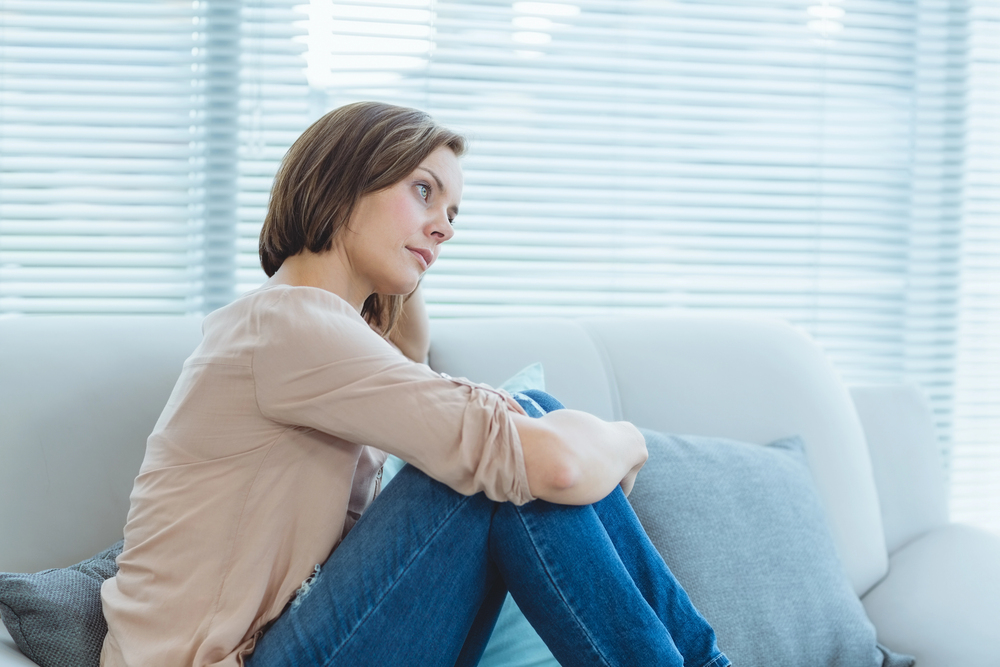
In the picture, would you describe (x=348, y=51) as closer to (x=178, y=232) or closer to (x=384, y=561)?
(x=178, y=232)

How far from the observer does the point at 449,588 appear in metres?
0.94

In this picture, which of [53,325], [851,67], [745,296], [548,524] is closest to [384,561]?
[548,524]

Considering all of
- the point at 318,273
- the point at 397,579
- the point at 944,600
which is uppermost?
the point at 318,273

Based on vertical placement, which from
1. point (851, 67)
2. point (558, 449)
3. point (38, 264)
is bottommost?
point (558, 449)

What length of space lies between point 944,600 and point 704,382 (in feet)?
1.79

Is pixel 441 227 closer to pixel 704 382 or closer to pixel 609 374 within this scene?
pixel 609 374

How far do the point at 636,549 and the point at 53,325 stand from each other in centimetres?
102

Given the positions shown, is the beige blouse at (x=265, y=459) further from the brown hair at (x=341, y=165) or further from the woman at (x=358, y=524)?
the brown hair at (x=341, y=165)

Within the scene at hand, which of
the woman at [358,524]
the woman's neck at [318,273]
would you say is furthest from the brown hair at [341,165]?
the woman at [358,524]

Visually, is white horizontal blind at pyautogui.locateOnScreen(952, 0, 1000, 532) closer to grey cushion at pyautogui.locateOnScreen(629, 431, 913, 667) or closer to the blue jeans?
grey cushion at pyautogui.locateOnScreen(629, 431, 913, 667)

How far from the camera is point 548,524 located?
3.00 feet

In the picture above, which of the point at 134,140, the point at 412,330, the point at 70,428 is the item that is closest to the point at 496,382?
the point at 412,330

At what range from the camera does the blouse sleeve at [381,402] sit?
87cm

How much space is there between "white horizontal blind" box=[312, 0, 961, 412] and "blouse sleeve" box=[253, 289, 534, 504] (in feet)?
3.12
